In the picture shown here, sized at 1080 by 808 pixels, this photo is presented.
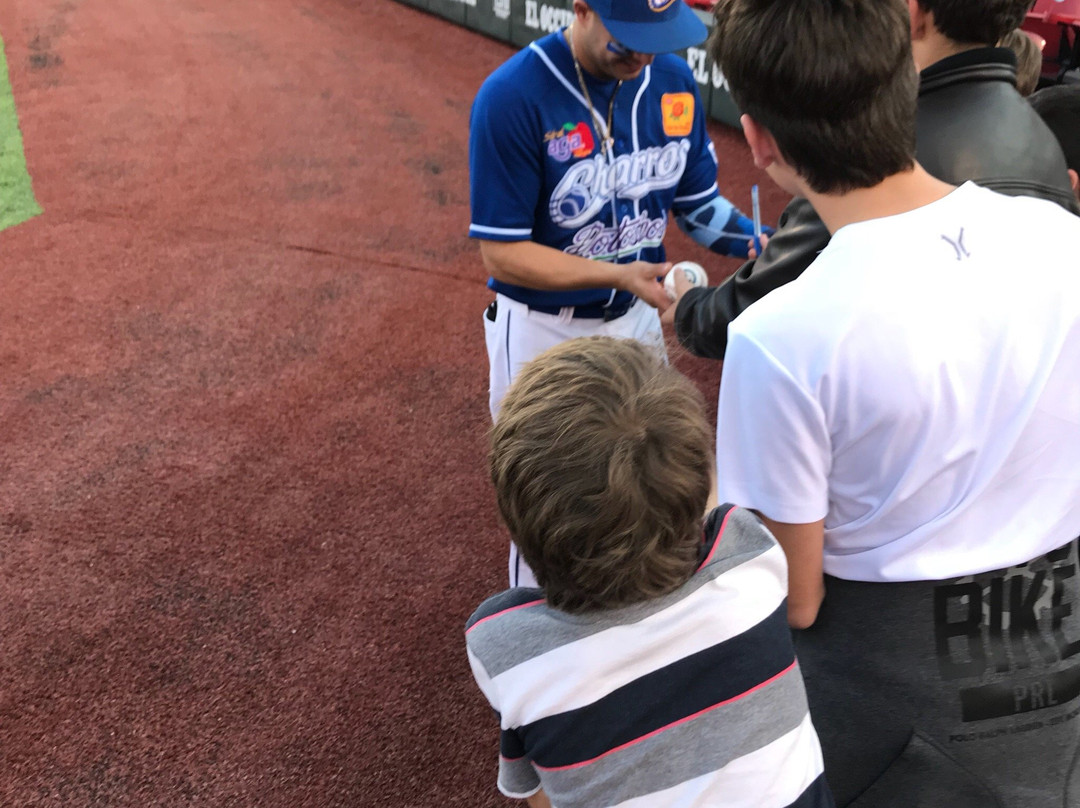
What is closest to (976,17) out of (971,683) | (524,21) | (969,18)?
(969,18)

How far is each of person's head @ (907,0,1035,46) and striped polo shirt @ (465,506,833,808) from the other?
3.01 feet

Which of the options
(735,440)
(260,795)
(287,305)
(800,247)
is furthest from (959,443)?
(287,305)

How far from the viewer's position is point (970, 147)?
4.17ft

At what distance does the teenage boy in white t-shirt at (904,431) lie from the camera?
0.99 metres

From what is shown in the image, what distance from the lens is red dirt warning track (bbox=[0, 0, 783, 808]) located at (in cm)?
219

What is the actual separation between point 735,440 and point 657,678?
32 centimetres

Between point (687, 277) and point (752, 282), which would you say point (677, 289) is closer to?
point (687, 277)

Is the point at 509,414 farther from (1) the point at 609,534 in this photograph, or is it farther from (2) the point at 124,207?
(2) the point at 124,207

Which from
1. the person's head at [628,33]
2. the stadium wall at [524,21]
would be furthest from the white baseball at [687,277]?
the stadium wall at [524,21]

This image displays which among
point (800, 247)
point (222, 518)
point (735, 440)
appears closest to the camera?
point (735, 440)

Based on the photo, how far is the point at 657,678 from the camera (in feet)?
3.21

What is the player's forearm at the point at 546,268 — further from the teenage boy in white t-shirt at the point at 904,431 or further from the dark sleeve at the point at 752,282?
the teenage boy in white t-shirt at the point at 904,431

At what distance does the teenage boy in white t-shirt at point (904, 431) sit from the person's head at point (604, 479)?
5.4 inches

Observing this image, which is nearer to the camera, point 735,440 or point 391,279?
point 735,440
